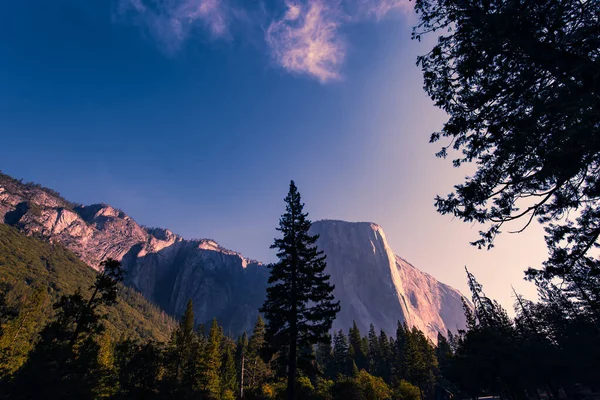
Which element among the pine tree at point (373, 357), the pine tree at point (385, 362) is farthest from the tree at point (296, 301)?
the pine tree at point (373, 357)

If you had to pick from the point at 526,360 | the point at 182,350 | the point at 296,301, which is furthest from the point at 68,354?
the point at 526,360

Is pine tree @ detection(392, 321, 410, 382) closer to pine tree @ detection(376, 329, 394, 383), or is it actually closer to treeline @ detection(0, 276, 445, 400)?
treeline @ detection(0, 276, 445, 400)

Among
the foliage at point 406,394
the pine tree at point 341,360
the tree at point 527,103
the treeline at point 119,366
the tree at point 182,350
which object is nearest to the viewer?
the tree at point 527,103

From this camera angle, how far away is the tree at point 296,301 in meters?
16.6

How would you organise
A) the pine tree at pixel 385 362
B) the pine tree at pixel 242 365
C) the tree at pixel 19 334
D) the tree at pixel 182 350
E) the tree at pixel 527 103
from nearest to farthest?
the tree at pixel 527 103, the tree at pixel 182 350, the tree at pixel 19 334, the pine tree at pixel 242 365, the pine tree at pixel 385 362

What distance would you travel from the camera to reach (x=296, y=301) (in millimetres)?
17203

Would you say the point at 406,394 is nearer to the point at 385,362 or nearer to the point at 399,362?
the point at 399,362

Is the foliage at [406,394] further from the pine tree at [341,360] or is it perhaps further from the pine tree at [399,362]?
the pine tree at [341,360]

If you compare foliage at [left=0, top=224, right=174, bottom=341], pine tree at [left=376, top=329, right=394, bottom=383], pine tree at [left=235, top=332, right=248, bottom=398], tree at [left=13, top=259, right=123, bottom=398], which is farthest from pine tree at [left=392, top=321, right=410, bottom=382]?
foliage at [left=0, top=224, right=174, bottom=341]

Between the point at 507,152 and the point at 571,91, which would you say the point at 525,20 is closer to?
the point at 571,91

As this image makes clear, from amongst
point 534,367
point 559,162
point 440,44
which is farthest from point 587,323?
point 440,44

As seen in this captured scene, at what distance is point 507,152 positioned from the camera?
661cm

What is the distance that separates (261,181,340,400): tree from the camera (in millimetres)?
16594

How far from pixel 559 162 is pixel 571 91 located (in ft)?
5.06
